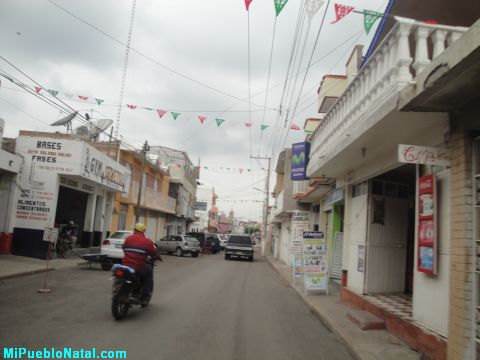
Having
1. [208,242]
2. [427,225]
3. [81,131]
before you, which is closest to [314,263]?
[427,225]

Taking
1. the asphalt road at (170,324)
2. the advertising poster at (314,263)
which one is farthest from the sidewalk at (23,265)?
the advertising poster at (314,263)

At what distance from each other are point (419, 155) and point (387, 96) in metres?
1.55

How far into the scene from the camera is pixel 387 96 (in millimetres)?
7281

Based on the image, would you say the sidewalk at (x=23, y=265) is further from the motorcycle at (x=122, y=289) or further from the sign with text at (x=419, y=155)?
the sign with text at (x=419, y=155)

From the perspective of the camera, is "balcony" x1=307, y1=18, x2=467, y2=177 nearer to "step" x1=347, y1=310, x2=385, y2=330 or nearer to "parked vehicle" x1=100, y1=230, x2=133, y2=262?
"step" x1=347, y1=310, x2=385, y2=330

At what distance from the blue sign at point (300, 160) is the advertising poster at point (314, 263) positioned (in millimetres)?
3489

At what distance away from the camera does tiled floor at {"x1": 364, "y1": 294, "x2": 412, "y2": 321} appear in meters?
7.95

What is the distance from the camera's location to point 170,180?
45.8 metres

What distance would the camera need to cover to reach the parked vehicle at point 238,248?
30.9 meters

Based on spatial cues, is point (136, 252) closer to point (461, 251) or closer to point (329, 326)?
point (329, 326)

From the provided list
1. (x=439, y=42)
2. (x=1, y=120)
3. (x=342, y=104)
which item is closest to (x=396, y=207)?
(x=342, y=104)

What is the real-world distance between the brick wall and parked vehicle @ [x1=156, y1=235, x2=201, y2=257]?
26039 millimetres

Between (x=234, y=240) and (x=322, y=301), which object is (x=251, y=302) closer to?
(x=322, y=301)

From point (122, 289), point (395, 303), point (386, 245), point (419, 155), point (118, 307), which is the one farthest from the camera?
point (386, 245)
